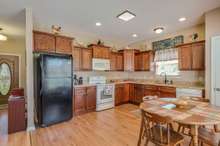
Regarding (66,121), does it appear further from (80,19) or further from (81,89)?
(80,19)

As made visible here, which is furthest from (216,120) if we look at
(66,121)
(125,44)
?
(125,44)

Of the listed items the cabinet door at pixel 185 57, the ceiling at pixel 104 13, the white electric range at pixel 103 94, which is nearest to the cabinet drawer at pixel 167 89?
the cabinet door at pixel 185 57

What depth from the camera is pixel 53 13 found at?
3.29 meters

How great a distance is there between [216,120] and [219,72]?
2047 mm

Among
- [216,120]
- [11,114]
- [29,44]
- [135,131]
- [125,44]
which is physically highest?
[125,44]

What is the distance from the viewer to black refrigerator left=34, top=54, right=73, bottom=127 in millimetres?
3129

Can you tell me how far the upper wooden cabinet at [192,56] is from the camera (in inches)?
145

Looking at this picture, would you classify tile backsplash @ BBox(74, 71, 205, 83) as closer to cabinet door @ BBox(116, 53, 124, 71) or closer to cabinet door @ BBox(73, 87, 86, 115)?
cabinet door @ BBox(116, 53, 124, 71)

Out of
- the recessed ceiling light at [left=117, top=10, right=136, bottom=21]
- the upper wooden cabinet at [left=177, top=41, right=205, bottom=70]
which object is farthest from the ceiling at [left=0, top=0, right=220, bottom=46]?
the upper wooden cabinet at [left=177, top=41, right=205, bottom=70]

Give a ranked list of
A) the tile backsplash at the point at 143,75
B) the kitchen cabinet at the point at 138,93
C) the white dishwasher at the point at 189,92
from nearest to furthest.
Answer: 1. the white dishwasher at the point at 189,92
2. the tile backsplash at the point at 143,75
3. the kitchen cabinet at the point at 138,93

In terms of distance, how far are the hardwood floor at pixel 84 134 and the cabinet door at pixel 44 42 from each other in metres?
2.00

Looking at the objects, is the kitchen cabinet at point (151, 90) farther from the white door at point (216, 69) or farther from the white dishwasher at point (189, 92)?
the white door at point (216, 69)

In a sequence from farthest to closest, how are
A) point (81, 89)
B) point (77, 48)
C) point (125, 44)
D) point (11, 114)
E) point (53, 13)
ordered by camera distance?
point (125, 44)
point (77, 48)
point (81, 89)
point (53, 13)
point (11, 114)

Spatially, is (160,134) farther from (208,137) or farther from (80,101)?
(80,101)
